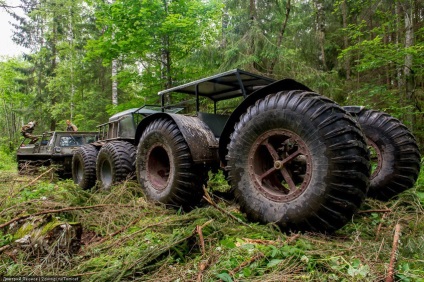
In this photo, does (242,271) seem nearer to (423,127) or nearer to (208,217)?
(208,217)

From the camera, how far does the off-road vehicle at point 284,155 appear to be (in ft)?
6.56

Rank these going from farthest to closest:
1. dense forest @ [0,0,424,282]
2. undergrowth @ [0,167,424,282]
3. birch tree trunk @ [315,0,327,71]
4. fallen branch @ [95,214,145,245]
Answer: birch tree trunk @ [315,0,327,71]
fallen branch @ [95,214,145,245]
dense forest @ [0,0,424,282]
undergrowth @ [0,167,424,282]

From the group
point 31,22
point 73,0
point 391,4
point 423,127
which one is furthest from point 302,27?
point 31,22

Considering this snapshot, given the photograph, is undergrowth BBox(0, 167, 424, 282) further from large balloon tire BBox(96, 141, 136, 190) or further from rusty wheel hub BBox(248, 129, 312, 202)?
large balloon tire BBox(96, 141, 136, 190)

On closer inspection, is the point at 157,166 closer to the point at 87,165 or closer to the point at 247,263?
the point at 247,263

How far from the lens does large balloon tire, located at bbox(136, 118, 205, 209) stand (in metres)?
3.17

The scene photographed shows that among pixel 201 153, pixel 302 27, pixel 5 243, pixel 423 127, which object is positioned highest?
pixel 302 27

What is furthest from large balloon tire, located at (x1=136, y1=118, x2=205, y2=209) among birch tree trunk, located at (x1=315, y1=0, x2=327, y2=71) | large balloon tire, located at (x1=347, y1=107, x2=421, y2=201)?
birch tree trunk, located at (x1=315, y1=0, x2=327, y2=71)

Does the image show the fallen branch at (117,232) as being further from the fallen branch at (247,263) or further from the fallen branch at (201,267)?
the fallen branch at (247,263)

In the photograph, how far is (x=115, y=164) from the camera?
4.70 metres

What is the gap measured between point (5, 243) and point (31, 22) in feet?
71.0

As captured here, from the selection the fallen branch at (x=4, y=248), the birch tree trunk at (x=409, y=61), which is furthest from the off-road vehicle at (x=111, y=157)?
the birch tree trunk at (x=409, y=61)

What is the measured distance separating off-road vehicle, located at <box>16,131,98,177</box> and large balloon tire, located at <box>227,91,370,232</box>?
20.1 feet

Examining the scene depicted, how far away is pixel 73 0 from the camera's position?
1597cm
